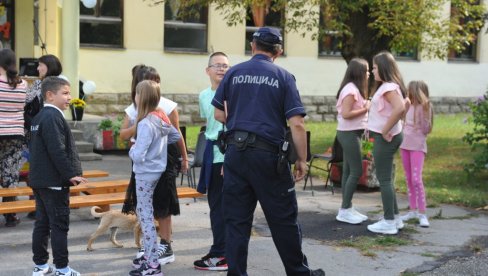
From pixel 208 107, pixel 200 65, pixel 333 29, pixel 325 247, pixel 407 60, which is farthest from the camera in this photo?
pixel 407 60

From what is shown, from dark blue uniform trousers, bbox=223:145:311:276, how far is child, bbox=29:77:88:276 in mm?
1265

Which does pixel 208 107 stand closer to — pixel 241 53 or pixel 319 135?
pixel 319 135

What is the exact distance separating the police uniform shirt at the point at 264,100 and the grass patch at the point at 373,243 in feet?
7.48

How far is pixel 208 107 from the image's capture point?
20.1 ft

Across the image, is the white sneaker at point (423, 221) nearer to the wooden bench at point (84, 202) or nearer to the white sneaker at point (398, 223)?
the white sneaker at point (398, 223)

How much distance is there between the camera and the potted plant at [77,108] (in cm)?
1285

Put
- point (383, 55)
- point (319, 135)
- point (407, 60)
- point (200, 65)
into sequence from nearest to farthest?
point (383, 55) → point (319, 135) → point (200, 65) → point (407, 60)

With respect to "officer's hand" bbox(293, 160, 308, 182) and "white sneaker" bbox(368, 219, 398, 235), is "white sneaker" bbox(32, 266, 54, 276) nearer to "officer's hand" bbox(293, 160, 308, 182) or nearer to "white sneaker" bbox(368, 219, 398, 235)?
"officer's hand" bbox(293, 160, 308, 182)

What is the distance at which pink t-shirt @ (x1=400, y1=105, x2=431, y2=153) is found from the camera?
25.9 ft

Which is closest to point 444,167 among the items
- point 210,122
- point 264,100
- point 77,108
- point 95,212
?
point 77,108

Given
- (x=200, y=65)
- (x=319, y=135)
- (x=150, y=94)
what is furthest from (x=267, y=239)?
(x=200, y=65)

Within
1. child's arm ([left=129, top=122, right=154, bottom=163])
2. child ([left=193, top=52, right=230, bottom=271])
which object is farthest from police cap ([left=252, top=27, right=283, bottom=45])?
child's arm ([left=129, top=122, right=154, bottom=163])

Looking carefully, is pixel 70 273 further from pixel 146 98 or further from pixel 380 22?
pixel 380 22

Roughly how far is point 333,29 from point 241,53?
653cm
